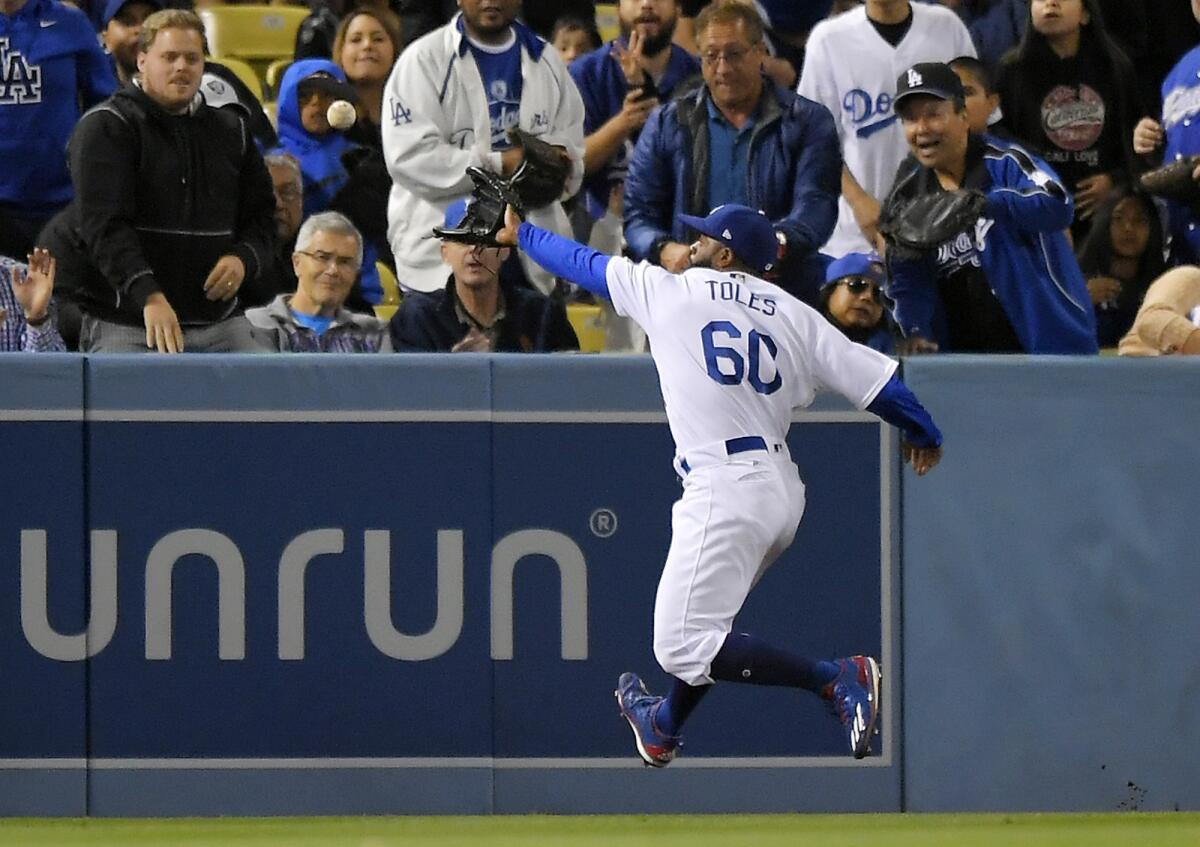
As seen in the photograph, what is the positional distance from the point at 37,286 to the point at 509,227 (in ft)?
6.77

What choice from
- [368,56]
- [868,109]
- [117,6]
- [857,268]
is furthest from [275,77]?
[857,268]

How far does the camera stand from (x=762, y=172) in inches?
313

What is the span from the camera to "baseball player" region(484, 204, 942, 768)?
20.7 feet

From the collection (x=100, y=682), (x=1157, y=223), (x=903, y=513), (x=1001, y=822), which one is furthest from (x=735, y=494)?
(x=1157, y=223)

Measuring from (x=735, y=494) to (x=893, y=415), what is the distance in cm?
59

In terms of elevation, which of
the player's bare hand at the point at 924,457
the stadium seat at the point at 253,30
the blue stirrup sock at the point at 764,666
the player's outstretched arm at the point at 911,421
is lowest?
the blue stirrup sock at the point at 764,666

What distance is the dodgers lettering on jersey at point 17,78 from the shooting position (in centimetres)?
849

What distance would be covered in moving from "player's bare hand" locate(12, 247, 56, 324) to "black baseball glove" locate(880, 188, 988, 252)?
3.17 metres

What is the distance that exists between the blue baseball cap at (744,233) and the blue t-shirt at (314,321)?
1.89 meters

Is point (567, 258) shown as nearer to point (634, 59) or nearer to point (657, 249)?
point (657, 249)

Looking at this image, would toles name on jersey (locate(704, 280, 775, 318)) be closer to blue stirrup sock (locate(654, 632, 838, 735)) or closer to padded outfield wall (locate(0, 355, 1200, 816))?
padded outfield wall (locate(0, 355, 1200, 816))

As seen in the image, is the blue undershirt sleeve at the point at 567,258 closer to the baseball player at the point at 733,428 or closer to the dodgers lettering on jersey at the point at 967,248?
the baseball player at the point at 733,428

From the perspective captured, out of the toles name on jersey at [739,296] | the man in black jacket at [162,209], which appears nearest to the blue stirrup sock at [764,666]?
the toles name on jersey at [739,296]

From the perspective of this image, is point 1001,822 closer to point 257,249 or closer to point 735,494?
point 735,494
